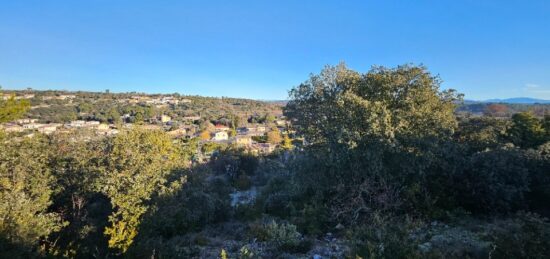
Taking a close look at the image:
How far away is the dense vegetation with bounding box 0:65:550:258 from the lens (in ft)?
Answer: 26.0

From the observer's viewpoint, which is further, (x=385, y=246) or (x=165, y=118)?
(x=165, y=118)

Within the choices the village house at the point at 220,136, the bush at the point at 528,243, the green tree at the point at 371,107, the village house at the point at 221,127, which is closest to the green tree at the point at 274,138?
the village house at the point at 220,136

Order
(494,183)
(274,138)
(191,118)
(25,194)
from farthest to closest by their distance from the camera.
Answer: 1. (191,118)
2. (274,138)
3. (494,183)
4. (25,194)

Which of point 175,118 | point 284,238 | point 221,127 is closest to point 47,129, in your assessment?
point 284,238

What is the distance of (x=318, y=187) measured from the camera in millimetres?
10578

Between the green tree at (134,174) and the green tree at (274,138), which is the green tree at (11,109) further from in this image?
the green tree at (274,138)

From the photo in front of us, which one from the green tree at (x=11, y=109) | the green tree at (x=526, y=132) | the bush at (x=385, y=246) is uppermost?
the green tree at (x=11, y=109)

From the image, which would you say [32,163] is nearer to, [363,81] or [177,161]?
[177,161]

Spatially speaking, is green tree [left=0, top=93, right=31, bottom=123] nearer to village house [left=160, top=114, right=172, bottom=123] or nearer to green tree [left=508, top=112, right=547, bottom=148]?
green tree [left=508, top=112, right=547, bottom=148]

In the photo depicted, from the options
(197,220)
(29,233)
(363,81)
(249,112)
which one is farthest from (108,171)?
(249,112)

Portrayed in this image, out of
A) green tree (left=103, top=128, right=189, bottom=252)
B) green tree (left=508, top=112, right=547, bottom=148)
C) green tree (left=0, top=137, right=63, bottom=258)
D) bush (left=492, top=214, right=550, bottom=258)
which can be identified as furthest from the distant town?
bush (left=492, top=214, right=550, bottom=258)

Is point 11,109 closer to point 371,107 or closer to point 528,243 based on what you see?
point 371,107

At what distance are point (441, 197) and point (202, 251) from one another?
7334mm

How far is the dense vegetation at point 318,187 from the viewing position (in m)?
7.94
